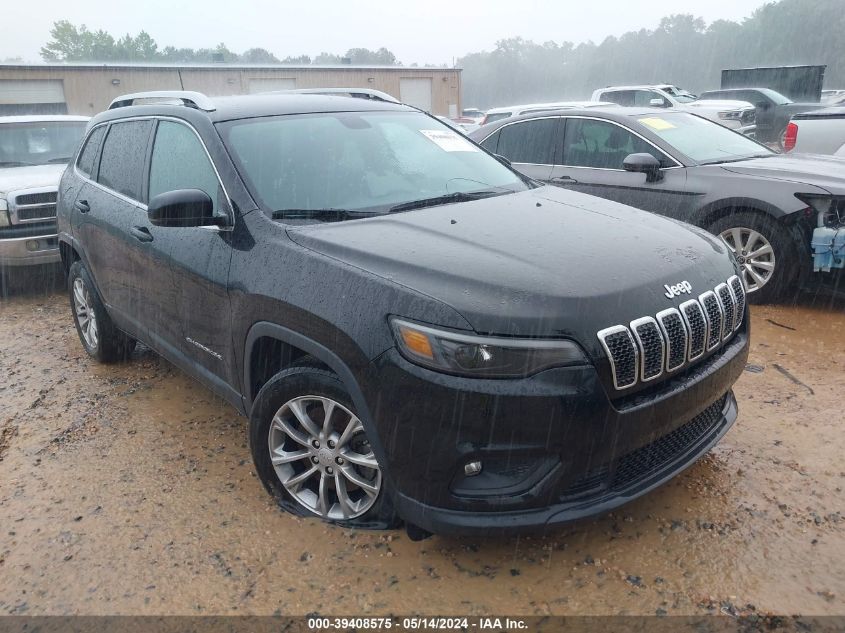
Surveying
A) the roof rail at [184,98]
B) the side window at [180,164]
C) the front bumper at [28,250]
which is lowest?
the front bumper at [28,250]

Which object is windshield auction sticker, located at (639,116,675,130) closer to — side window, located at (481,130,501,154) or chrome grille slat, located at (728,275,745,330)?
side window, located at (481,130,501,154)

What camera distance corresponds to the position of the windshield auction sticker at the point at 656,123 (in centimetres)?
610

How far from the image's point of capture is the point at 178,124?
3611mm

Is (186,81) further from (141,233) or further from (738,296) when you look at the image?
(738,296)

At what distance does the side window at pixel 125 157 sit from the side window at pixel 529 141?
377 cm

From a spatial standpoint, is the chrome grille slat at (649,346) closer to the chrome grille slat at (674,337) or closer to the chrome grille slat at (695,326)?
the chrome grille slat at (674,337)

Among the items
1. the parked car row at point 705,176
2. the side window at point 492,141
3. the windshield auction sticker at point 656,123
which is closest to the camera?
the parked car row at point 705,176

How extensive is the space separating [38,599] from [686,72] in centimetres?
9025

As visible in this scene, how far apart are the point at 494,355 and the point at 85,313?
3.84 metres

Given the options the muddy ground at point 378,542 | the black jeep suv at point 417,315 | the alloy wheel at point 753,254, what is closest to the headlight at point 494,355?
the black jeep suv at point 417,315

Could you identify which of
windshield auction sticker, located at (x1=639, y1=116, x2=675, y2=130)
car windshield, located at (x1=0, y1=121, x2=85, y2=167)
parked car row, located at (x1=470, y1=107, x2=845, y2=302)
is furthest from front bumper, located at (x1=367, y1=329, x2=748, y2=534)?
car windshield, located at (x1=0, y1=121, x2=85, y2=167)

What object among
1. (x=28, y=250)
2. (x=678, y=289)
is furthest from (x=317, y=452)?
(x=28, y=250)

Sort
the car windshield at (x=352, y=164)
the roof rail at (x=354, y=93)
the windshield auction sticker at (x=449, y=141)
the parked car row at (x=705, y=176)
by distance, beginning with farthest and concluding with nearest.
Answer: the parked car row at (x=705, y=176) < the roof rail at (x=354, y=93) < the windshield auction sticker at (x=449, y=141) < the car windshield at (x=352, y=164)

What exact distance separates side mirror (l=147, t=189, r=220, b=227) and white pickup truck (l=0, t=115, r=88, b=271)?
398 centimetres
